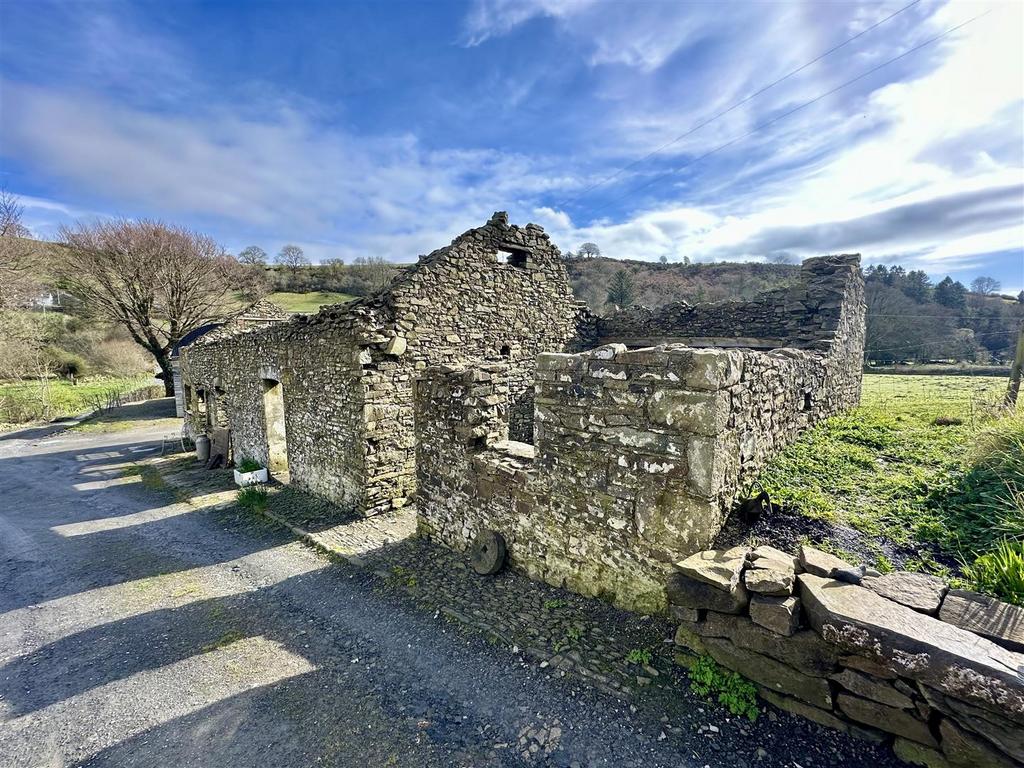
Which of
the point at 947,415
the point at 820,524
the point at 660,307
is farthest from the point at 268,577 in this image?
the point at 947,415

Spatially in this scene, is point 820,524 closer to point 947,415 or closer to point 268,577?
point 947,415

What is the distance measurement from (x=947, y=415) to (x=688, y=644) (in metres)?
8.00

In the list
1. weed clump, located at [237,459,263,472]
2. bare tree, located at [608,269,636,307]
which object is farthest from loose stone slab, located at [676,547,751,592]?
bare tree, located at [608,269,636,307]

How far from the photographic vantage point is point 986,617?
259 cm

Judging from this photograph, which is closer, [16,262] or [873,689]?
[873,689]

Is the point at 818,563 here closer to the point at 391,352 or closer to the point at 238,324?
the point at 391,352

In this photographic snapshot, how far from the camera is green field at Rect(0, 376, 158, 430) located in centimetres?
2194

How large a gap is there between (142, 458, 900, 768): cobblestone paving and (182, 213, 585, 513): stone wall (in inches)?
63.2

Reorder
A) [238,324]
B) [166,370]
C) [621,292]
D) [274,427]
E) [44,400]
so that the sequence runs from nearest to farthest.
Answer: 1. [274,427]
2. [238,324]
3. [44,400]
4. [166,370]
5. [621,292]

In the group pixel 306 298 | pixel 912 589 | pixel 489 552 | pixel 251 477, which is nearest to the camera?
pixel 912 589

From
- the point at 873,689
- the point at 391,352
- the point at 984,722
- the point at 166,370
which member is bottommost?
the point at 873,689

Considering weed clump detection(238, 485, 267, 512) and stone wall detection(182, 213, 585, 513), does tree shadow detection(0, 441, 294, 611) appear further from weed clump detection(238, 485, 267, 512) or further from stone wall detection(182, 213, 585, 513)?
stone wall detection(182, 213, 585, 513)

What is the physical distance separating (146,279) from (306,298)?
18.4 metres

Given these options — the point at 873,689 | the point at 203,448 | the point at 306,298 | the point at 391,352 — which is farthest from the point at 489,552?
the point at 306,298
